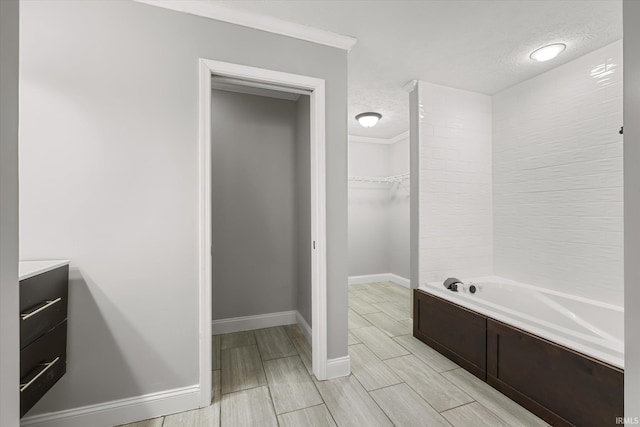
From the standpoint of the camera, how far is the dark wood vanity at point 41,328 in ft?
3.98

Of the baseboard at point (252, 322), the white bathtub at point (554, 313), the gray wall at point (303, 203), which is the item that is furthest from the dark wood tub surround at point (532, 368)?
the baseboard at point (252, 322)

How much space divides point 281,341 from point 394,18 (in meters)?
2.83

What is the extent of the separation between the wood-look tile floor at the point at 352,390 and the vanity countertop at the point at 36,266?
1019 mm

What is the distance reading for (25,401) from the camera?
1.21m

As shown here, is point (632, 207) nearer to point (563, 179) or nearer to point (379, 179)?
point (563, 179)

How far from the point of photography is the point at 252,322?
3.01 meters

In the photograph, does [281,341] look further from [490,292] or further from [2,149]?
[2,149]

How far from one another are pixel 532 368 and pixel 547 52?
2.41 metres

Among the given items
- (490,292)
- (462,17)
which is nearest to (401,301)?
(490,292)

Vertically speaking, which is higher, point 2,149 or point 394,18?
point 394,18

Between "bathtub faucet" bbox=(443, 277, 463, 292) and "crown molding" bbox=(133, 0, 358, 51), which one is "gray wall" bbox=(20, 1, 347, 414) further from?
"bathtub faucet" bbox=(443, 277, 463, 292)

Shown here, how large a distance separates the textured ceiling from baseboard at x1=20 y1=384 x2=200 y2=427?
2.48m

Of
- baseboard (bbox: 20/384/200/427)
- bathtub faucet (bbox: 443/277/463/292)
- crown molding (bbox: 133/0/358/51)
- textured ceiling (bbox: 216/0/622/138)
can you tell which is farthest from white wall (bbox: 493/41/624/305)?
baseboard (bbox: 20/384/200/427)

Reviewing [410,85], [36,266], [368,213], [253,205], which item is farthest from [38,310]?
[368,213]
